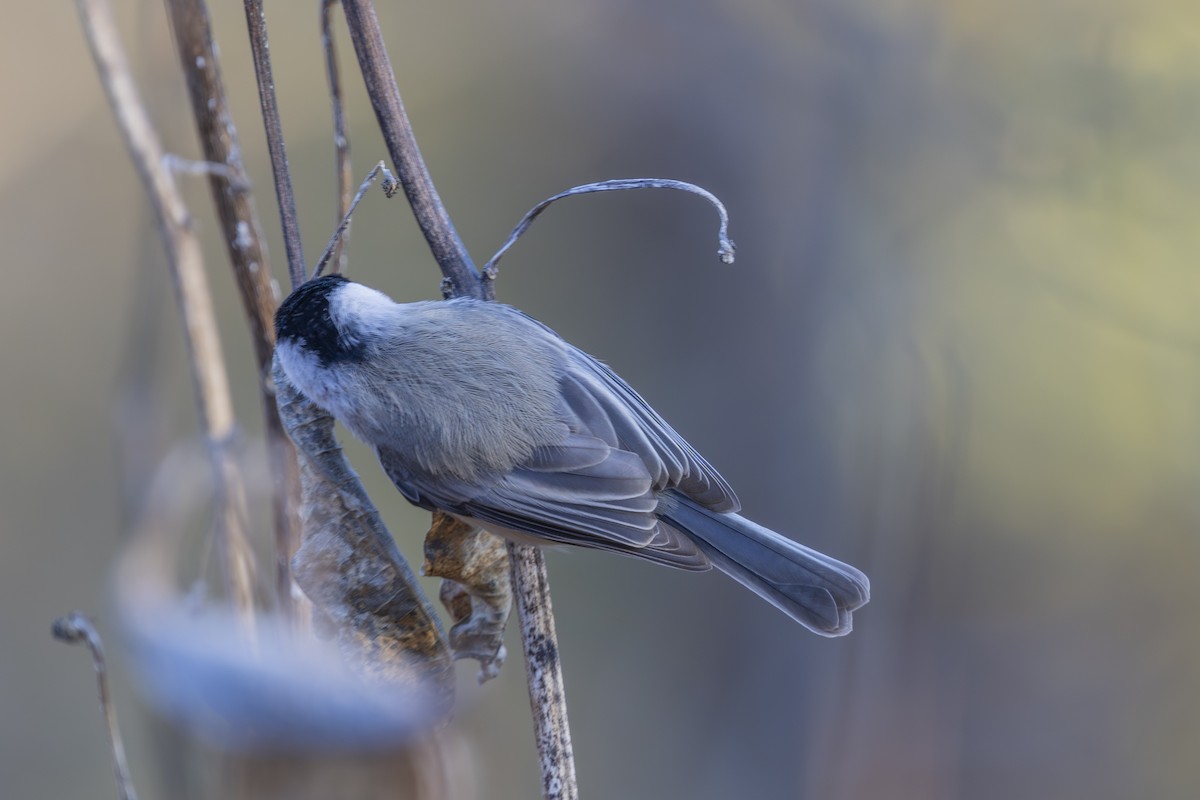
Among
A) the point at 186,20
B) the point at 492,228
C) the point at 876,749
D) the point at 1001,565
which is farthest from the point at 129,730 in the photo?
the point at 1001,565

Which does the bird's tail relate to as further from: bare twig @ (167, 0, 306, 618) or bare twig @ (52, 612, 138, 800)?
bare twig @ (52, 612, 138, 800)

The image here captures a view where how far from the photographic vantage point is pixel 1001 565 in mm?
2947

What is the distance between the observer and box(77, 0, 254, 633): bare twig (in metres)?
1.13

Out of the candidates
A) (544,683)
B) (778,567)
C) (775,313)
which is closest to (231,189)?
(544,683)

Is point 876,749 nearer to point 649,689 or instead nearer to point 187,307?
point 649,689

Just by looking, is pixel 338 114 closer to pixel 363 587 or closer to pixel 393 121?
pixel 393 121

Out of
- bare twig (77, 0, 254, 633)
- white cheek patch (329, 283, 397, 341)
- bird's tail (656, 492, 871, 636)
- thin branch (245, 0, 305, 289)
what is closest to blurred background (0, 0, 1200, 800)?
bird's tail (656, 492, 871, 636)

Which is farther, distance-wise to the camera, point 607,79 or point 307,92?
point 607,79

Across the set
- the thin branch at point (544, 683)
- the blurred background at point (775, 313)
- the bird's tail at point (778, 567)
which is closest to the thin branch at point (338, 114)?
the thin branch at point (544, 683)

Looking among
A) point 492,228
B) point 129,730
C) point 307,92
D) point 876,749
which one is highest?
point 307,92

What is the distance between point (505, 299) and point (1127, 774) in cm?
237

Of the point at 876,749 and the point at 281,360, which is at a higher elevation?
the point at 281,360

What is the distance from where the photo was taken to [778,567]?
53.7 inches

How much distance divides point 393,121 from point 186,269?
0.32 m
